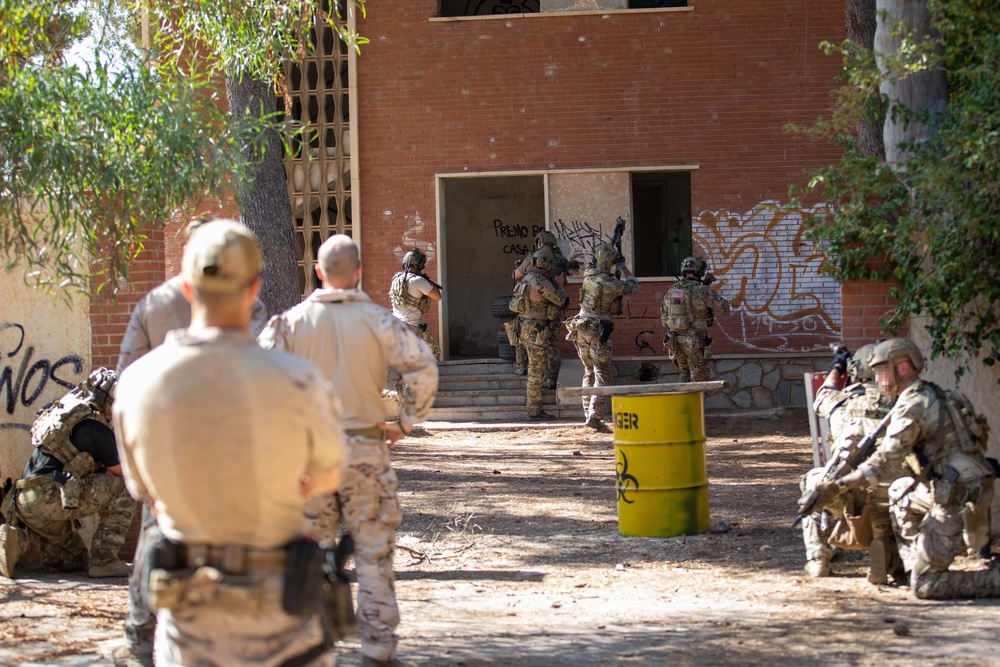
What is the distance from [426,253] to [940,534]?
9836 millimetres

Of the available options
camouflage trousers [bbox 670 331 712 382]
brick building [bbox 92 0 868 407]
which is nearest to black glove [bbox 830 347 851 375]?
camouflage trousers [bbox 670 331 712 382]

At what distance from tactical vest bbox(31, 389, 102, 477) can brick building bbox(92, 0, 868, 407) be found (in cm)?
846

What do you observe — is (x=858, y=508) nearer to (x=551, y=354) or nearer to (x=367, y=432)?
(x=367, y=432)

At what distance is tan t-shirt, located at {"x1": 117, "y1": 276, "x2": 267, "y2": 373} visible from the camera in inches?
193

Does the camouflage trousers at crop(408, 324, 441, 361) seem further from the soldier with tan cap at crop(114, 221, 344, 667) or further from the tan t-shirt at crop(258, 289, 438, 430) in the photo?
the soldier with tan cap at crop(114, 221, 344, 667)

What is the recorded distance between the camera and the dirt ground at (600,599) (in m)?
5.15

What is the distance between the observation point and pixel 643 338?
14539mm

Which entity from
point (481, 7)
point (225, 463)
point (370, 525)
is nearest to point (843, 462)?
point (370, 525)

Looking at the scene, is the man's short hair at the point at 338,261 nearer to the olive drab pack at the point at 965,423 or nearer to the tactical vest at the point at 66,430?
the tactical vest at the point at 66,430

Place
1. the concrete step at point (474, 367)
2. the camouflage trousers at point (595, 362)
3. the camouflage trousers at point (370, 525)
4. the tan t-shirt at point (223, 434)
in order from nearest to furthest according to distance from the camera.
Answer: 1. the tan t-shirt at point (223, 434)
2. the camouflage trousers at point (370, 525)
3. the camouflage trousers at point (595, 362)
4. the concrete step at point (474, 367)

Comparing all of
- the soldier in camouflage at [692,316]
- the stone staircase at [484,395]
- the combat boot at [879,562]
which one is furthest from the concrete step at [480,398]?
the combat boot at [879,562]

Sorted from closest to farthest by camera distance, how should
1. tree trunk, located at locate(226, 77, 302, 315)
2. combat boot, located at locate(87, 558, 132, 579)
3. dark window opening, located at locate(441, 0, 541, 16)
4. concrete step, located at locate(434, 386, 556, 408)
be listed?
combat boot, located at locate(87, 558, 132, 579), tree trunk, located at locate(226, 77, 302, 315), concrete step, located at locate(434, 386, 556, 408), dark window opening, located at locate(441, 0, 541, 16)

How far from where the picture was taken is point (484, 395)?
46.4 ft

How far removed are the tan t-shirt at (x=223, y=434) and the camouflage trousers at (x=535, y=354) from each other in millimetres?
10382
